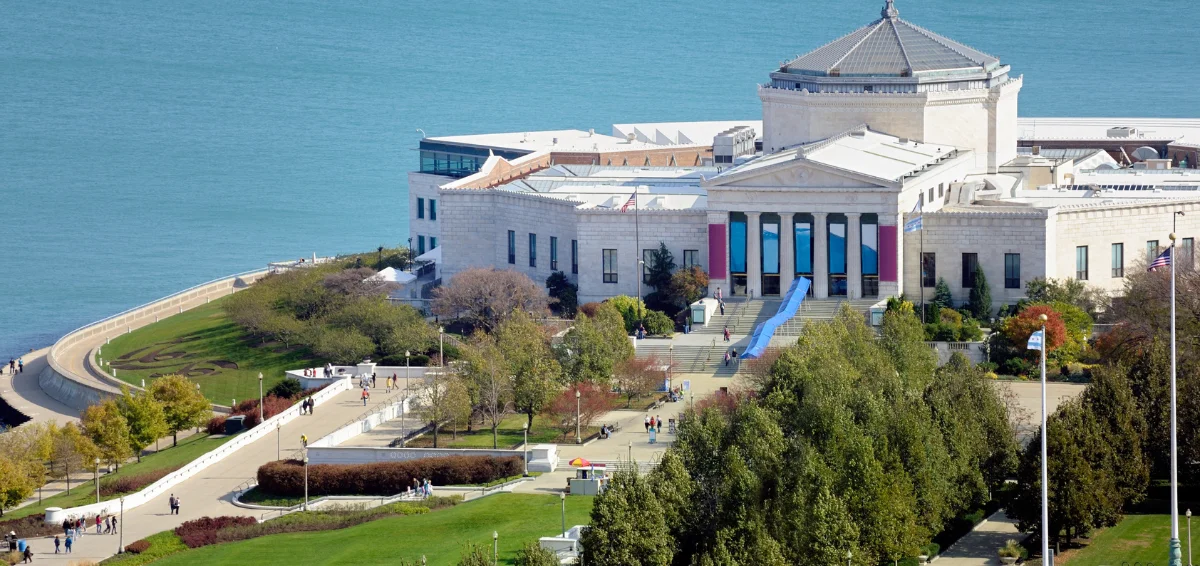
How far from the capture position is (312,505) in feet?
244

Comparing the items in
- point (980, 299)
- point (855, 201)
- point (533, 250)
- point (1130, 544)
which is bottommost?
point (1130, 544)

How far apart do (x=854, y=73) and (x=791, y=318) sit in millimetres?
17328

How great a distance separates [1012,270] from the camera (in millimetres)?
95375

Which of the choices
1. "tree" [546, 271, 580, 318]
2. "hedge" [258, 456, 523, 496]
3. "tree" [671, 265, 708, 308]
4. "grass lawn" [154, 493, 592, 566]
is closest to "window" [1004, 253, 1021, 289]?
"tree" [671, 265, 708, 308]

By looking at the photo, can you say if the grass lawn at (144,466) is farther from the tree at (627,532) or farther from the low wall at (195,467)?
the tree at (627,532)

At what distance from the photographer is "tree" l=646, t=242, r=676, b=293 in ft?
325

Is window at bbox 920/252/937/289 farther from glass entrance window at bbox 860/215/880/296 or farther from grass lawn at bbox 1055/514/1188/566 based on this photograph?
grass lawn at bbox 1055/514/1188/566

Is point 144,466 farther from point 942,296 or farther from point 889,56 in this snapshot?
point 889,56

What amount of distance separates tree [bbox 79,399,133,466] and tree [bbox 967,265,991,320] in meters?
32.5

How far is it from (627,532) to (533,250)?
50.1 metres

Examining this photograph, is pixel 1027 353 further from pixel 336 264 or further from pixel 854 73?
pixel 336 264

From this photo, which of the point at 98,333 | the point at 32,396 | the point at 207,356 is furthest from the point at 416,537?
the point at 98,333

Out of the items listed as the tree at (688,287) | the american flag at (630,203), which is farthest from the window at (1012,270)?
the american flag at (630,203)

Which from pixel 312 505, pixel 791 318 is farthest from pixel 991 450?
pixel 791 318
